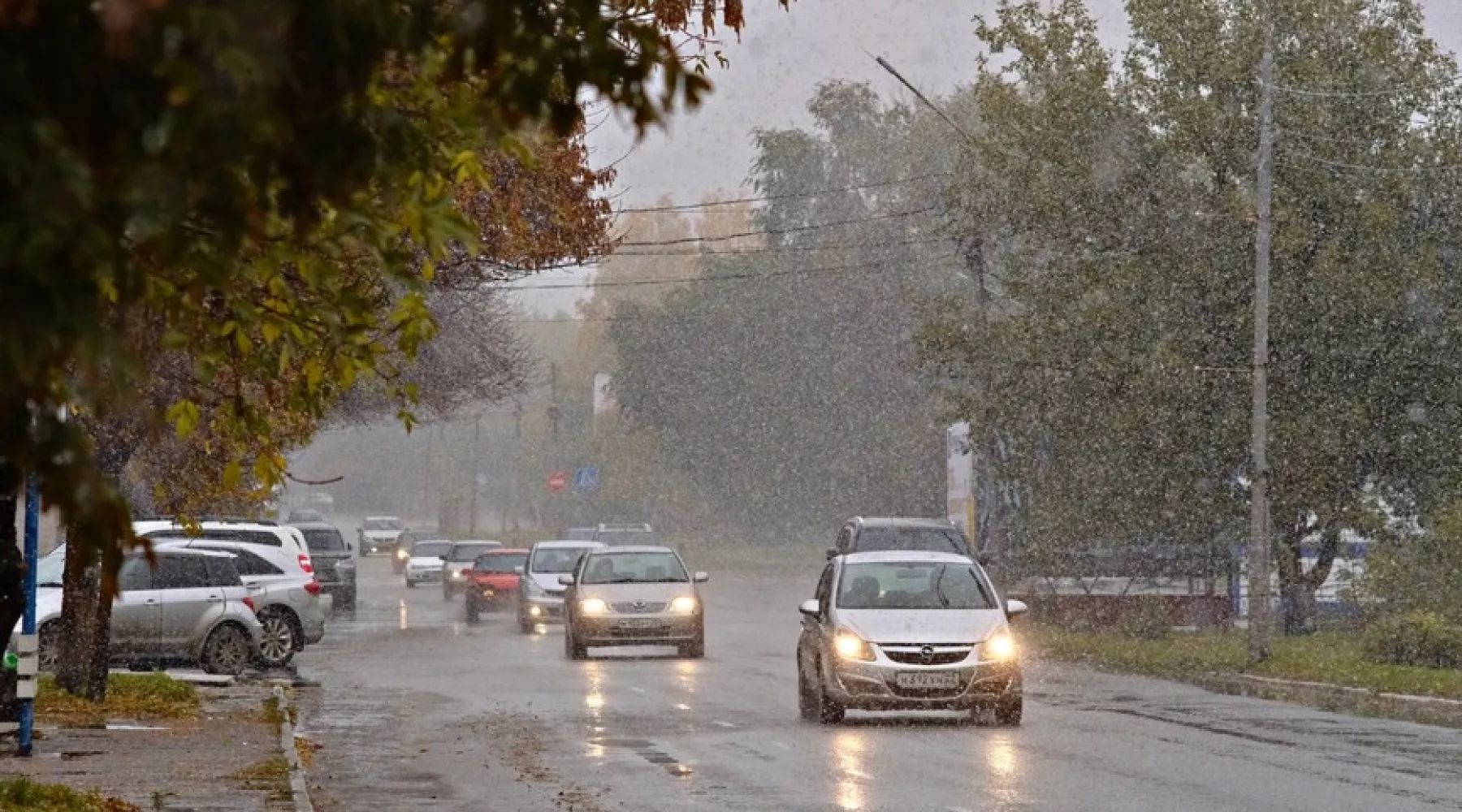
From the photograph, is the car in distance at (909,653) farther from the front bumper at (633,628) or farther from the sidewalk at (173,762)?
the front bumper at (633,628)

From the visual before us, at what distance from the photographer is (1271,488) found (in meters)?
36.1

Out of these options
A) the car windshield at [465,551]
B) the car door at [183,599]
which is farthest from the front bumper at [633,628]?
the car windshield at [465,551]

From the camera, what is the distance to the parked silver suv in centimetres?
2855

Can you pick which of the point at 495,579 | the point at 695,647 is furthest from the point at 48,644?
the point at 495,579

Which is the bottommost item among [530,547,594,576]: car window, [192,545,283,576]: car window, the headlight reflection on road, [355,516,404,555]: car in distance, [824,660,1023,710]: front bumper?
the headlight reflection on road

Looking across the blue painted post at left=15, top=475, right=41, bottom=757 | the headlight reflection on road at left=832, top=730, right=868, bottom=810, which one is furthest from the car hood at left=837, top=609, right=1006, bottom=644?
the blue painted post at left=15, top=475, right=41, bottom=757

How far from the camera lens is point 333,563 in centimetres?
4831

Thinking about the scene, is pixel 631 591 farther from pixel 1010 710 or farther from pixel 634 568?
pixel 1010 710

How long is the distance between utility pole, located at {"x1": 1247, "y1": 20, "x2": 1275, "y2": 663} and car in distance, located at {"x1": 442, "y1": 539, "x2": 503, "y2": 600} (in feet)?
106

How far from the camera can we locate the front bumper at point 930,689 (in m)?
21.0

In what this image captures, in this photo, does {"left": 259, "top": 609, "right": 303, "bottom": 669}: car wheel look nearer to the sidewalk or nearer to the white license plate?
the sidewalk

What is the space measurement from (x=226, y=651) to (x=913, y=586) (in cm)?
1026

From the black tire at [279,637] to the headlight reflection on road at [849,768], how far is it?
1157 centimetres

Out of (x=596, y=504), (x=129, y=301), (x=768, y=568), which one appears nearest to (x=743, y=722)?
(x=129, y=301)
